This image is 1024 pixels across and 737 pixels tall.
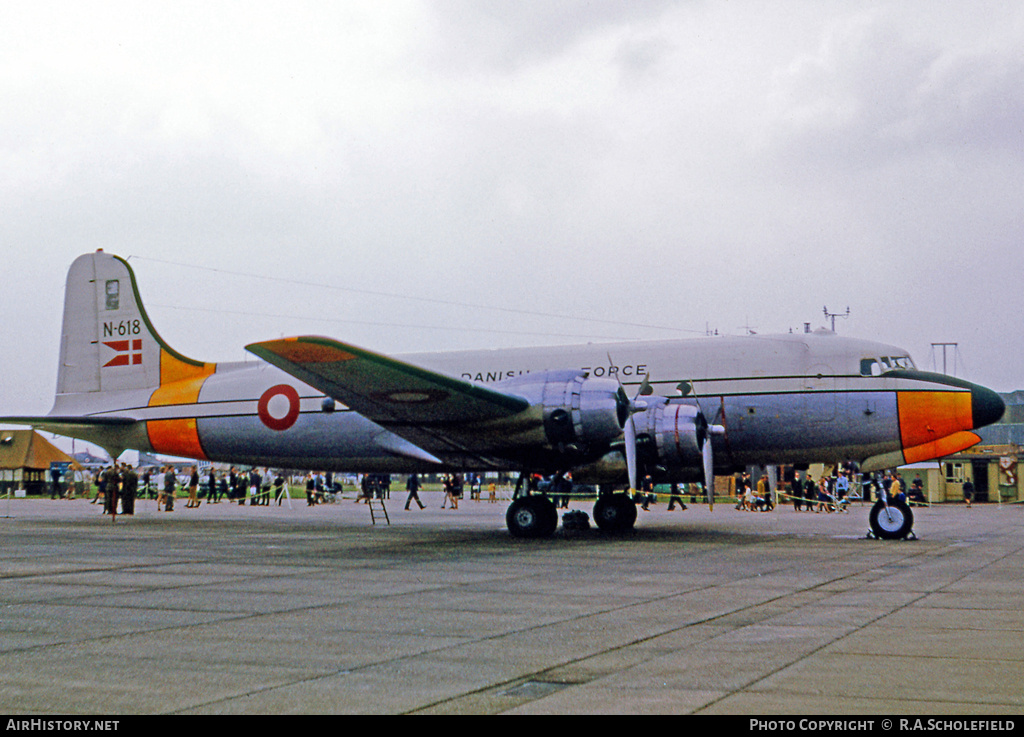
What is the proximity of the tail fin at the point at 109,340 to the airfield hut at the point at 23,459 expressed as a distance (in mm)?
34501

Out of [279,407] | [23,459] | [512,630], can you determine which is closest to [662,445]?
[279,407]

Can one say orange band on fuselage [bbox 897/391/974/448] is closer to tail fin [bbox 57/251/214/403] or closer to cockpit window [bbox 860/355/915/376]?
cockpit window [bbox 860/355/915/376]

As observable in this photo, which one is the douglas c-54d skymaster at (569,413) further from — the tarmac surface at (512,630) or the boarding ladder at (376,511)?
the tarmac surface at (512,630)

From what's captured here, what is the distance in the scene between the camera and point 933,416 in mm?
17984

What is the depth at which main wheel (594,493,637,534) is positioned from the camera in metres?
20.6

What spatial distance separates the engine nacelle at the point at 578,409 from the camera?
16.5 meters

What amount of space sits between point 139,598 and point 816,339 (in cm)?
1447

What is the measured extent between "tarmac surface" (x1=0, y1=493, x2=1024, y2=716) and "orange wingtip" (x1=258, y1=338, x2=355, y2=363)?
3.16 metres

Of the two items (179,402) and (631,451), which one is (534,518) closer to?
(631,451)

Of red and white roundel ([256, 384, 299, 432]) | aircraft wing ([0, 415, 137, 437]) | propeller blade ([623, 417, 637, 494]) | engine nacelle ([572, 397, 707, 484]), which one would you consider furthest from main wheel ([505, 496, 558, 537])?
aircraft wing ([0, 415, 137, 437])
